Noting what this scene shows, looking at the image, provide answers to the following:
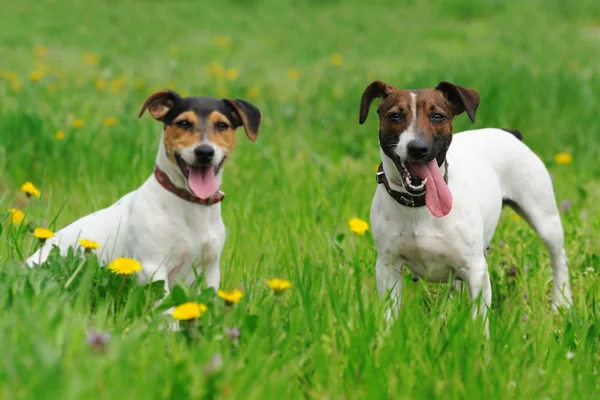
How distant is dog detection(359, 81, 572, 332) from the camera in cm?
362

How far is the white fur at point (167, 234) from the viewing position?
12.9 ft

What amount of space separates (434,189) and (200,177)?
1.16 metres

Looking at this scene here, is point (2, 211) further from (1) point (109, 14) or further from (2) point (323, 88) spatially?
(1) point (109, 14)

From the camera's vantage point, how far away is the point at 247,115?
4148mm

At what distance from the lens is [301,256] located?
4484 millimetres

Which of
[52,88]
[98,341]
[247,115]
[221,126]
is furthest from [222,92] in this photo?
[98,341]

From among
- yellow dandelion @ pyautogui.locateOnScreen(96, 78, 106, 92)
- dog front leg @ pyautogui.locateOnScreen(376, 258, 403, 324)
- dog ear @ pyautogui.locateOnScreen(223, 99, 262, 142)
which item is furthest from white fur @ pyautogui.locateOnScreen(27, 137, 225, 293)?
yellow dandelion @ pyautogui.locateOnScreen(96, 78, 106, 92)

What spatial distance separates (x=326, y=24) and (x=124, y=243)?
Answer: 42.8 feet

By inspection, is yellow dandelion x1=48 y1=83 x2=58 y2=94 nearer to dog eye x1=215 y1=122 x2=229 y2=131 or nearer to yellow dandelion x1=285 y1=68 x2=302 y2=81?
yellow dandelion x1=285 y1=68 x2=302 y2=81

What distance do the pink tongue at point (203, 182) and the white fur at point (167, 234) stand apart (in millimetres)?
84

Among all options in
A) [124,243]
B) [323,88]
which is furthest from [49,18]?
[124,243]

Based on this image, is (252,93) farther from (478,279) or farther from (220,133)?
(478,279)

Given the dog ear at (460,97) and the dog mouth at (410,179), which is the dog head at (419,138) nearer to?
the dog mouth at (410,179)

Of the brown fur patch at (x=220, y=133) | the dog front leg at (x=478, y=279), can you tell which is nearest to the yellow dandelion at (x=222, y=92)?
the brown fur patch at (x=220, y=133)
